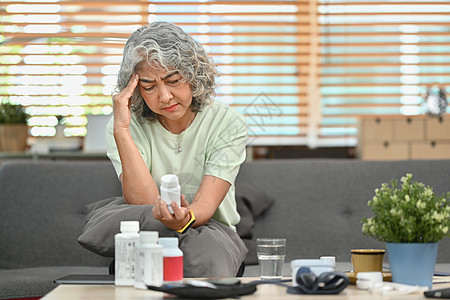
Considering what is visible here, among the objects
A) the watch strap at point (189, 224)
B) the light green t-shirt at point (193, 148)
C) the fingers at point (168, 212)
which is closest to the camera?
the fingers at point (168, 212)

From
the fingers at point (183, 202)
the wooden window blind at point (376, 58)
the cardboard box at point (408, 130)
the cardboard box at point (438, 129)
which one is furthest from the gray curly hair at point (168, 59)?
the wooden window blind at point (376, 58)

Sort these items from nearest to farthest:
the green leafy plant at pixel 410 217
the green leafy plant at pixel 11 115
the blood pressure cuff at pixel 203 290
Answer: the blood pressure cuff at pixel 203 290
the green leafy plant at pixel 410 217
the green leafy plant at pixel 11 115

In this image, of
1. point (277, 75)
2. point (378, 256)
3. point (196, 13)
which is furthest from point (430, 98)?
point (378, 256)

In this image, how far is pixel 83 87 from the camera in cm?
443

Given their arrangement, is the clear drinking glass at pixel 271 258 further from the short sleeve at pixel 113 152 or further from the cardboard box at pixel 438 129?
the cardboard box at pixel 438 129

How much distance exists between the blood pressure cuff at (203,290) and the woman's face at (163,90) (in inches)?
29.2

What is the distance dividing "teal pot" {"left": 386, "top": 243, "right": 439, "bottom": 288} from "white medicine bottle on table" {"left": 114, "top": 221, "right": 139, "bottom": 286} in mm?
521

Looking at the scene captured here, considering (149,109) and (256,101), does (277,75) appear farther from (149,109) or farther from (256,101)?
(149,109)

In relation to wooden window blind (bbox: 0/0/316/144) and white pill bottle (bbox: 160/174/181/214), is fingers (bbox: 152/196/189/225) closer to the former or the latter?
white pill bottle (bbox: 160/174/181/214)

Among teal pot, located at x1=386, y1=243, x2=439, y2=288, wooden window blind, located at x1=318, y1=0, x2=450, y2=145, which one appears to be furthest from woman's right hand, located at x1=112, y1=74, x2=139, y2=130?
wooden window blind, located at x1=318, y1=0, x2=450, y2=145

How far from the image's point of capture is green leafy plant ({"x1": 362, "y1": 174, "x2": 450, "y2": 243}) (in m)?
1.33

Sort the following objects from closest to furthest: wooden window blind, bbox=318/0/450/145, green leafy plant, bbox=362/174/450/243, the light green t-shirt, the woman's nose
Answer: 1. green leafy plant, bbox=362/174/450/243
2. the woman's nose
3. the light green t-shirt
4. wooden window blind, bbox=318/0/450/145

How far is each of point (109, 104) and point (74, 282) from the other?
307 centimetres

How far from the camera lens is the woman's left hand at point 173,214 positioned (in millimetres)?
1492
